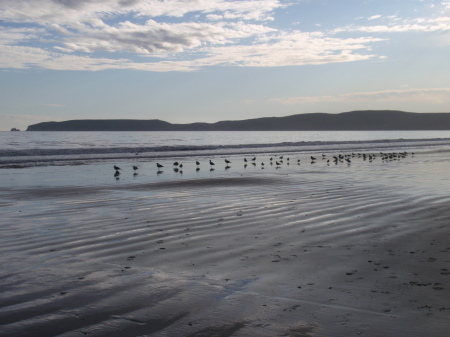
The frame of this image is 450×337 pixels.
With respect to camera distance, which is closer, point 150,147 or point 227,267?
point 227,267

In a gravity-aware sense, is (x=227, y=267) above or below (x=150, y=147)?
below

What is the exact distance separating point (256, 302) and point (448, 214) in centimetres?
677

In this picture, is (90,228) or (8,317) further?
(90,228)

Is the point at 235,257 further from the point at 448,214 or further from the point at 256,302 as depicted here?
the point at 448,214

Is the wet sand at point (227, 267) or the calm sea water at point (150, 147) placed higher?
the calm sea water at point (150, 147)

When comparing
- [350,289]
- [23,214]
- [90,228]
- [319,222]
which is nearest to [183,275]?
[350,289]

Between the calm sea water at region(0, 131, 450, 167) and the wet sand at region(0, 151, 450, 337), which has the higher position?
the calm sea water at region(0, 131, 450, 167)

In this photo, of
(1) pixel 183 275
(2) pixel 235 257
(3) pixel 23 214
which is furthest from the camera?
(3) pixel 23 214

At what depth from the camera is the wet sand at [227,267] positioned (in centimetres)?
414

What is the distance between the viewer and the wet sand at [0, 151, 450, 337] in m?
4.14

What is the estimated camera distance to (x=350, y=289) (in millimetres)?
4996

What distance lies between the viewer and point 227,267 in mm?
5883

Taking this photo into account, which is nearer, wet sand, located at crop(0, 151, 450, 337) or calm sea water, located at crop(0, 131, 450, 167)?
wet sand, located at crop(0, 151, 450, 337)

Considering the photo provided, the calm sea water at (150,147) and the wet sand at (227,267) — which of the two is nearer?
the wet sand at (227,267)
